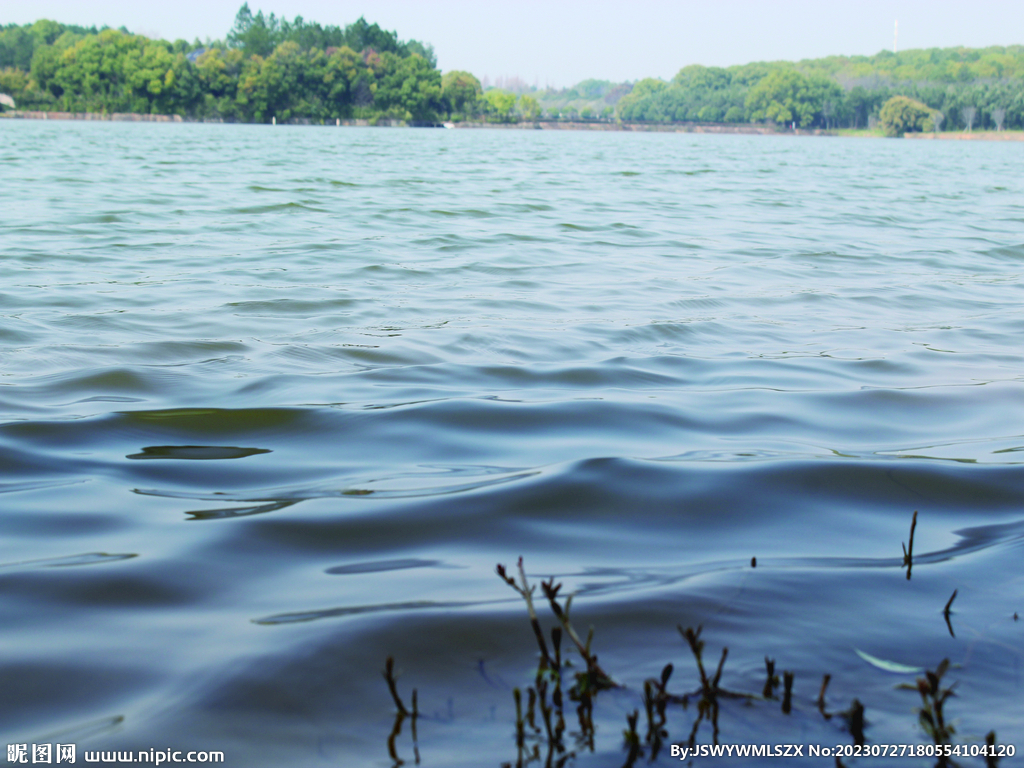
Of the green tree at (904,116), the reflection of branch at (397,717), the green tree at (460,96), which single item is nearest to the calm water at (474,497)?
the reflection of branch at (397,717)

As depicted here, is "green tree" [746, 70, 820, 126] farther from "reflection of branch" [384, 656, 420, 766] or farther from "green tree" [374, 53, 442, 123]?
"reflection of branch" [384, 656, 420, 766]

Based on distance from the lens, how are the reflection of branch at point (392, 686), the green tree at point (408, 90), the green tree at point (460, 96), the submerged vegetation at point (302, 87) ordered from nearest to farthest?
the reflection of branch at point (392, 686)
the submerged vegetation at point (302, 87)
the green tree at point (408, 90)
the green tree at point (460, 96)

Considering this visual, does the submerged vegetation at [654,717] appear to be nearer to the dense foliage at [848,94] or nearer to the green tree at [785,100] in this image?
the dense foliage at [848,94]

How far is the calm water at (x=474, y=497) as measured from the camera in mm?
1459

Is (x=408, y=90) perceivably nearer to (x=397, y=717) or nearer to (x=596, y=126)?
(x=596, y=126)

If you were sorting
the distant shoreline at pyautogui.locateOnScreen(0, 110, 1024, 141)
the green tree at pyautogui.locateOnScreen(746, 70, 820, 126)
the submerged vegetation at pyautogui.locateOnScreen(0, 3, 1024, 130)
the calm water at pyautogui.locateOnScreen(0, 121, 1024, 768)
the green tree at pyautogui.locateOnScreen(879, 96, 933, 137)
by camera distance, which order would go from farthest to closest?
1. the green tree at pyautogui.locateOnScreen(746, 70, 820, 126)
2. the green tree at pyautogui.locateOnScreen(879, 96, 933, 137)
3. the submerged vegetation at pyautogui.locateOnScreen(0, 3, 1024, 130)
4. the distant shoreline at pyautogui.locateOnScreen(0, 110, 1024, 141)
5. the calm water at pyautogui.locateOnScreen(0, 121, 1024, 768)

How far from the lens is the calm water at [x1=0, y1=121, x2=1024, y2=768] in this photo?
1459 millimetres

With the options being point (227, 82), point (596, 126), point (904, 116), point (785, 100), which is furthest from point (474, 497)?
point (785, 100)

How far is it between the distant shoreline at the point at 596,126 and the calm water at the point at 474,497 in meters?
98.5

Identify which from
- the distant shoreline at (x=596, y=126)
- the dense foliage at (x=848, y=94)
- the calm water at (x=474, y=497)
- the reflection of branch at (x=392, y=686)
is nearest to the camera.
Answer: the reflection of branch at (x=392, y=686)

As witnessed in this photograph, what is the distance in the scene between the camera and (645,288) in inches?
251

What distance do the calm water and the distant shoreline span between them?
323ft

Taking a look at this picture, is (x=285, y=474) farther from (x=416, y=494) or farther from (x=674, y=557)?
(x=674, y=557)

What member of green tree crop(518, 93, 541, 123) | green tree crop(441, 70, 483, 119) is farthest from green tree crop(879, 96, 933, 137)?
green tree crop(441, 70, 483, 119)
